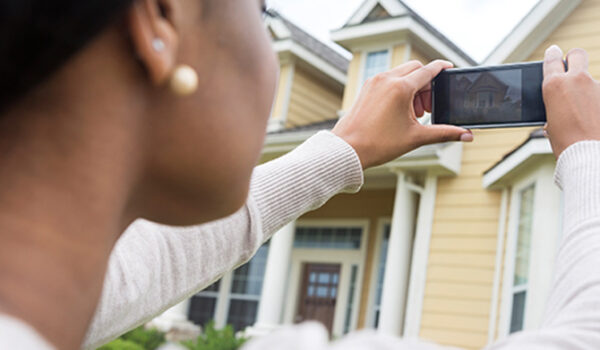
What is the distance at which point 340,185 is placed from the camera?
1.34 meters

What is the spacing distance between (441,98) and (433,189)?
760 centimetres

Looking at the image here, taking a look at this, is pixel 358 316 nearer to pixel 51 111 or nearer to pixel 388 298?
pixel 388 298

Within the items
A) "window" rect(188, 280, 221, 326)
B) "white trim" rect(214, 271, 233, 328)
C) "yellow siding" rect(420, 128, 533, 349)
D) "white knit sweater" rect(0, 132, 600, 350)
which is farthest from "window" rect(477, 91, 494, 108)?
"window" rect(188, 280, 221, 326)

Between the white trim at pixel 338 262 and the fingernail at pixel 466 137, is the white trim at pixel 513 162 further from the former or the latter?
the fingernail at pixel 466 137

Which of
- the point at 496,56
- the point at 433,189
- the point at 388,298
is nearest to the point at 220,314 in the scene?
the point at 388,298

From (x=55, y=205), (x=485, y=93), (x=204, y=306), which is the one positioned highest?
(x=485, y=93)

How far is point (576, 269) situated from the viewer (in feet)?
2.92

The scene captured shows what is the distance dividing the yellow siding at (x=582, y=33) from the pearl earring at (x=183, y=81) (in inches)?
329

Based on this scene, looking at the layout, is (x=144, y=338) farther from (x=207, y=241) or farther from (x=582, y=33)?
(x=207, y=241)

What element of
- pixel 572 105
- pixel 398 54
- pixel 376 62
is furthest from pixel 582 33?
pixel 572 105

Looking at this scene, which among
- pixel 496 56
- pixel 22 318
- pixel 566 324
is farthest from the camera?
pixel 496 56

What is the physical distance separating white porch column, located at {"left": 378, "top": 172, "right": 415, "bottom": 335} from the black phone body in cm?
729

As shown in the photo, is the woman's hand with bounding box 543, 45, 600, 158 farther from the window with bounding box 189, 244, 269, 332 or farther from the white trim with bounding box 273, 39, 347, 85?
the window with bounding box 189, 244, 269, 332

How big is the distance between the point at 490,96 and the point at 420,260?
740 centimetres
